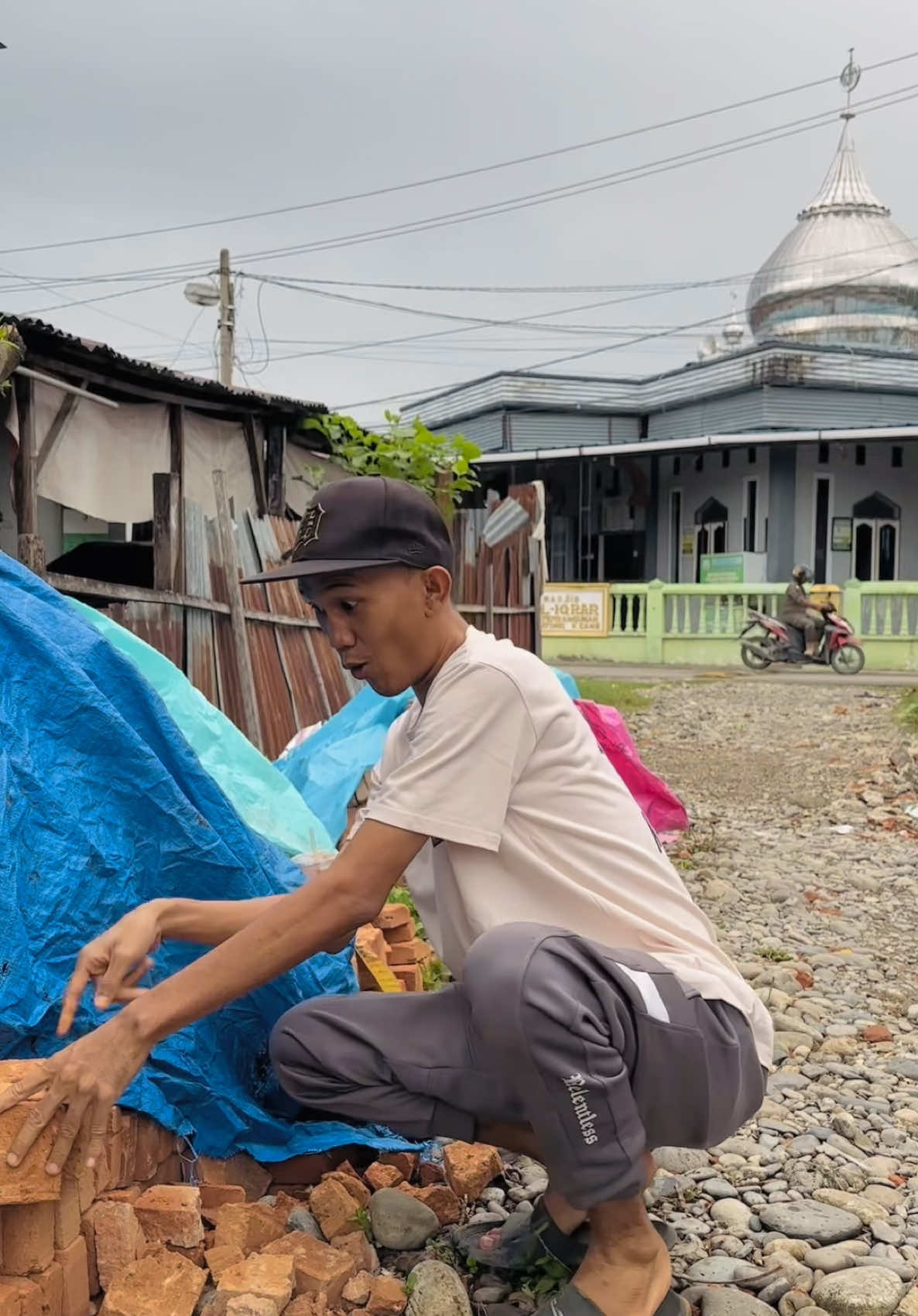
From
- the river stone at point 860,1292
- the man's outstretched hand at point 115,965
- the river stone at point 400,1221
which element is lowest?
the river stone at point 860,1292

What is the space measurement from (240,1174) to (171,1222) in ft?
1.11

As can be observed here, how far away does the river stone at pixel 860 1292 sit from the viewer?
1.94m

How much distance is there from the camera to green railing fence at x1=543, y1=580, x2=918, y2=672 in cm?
1745

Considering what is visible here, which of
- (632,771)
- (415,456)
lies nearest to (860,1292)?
(632,771)

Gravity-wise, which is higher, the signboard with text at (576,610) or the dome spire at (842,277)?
the dome spire at (842,277)

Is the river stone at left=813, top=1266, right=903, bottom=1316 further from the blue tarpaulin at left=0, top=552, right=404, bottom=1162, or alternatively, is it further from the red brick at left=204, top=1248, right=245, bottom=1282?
the red brick at left=204, top=1248, right=245, bottom=1282

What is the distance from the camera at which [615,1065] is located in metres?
1.74

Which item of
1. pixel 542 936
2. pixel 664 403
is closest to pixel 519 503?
pixel 542 936

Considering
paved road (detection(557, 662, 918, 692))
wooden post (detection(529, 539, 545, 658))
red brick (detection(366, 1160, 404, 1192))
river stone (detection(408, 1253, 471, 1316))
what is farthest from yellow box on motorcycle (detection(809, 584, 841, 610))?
river stone (detection(408, 1253, 471, 1316))

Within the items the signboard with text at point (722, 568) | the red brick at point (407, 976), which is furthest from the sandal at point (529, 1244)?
the signboard with text at point (722, 568)

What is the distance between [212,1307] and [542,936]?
76 centimetres

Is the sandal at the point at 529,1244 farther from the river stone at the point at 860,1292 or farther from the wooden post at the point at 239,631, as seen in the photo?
the wooden post at the point at 239,631

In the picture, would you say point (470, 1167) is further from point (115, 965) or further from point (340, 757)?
point (340, 757)

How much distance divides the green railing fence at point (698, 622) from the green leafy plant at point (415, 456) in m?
9.20
